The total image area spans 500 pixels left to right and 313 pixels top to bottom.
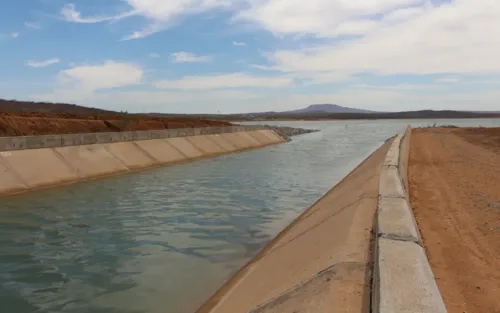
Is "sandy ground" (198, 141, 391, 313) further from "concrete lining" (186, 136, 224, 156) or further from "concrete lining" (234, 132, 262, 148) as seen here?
"concrete lining" (234, 132, 262, 148)

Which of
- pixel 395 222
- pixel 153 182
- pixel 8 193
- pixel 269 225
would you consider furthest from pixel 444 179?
pixel 8 193

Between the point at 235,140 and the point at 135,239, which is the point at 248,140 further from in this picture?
the point at 135,239

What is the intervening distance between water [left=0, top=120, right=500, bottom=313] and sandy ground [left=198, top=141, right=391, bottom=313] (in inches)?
30.1

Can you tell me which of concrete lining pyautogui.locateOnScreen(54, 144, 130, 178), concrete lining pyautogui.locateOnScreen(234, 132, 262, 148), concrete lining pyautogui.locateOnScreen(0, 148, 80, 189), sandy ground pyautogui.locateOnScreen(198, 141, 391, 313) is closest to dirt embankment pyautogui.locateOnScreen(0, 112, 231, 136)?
concrete lining pyautogui.locateOnScreen(54, 144, 130, 178)

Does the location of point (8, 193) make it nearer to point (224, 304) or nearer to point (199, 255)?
point (199, 255)

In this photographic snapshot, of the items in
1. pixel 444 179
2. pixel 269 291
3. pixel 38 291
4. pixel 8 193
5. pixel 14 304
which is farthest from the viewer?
pixel 8 193

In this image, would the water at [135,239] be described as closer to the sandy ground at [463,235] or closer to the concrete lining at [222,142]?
the sandy ground at [463,235]

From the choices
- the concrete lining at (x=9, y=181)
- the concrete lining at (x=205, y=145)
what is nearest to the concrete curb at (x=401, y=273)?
the concrete lining at (x=9, y=181)

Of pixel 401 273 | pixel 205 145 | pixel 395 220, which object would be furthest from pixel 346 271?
pixel 205 145

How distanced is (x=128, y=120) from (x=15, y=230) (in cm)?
3704

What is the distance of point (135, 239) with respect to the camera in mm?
11719

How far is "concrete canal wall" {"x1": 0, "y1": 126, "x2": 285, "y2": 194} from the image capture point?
21219mm

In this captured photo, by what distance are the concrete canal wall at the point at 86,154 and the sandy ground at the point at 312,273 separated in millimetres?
15554

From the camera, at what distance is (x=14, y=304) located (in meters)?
7.65
